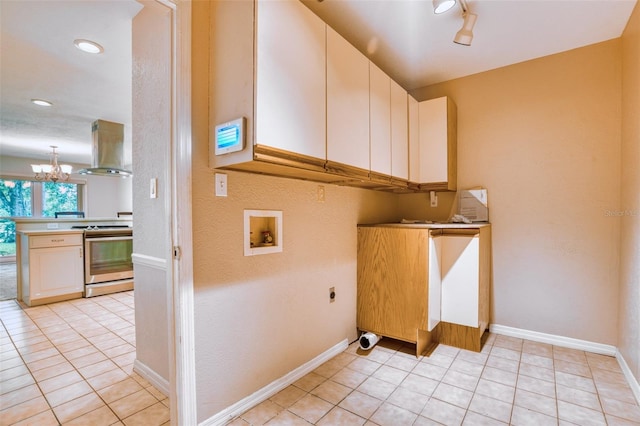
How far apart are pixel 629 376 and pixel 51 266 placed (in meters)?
5.64

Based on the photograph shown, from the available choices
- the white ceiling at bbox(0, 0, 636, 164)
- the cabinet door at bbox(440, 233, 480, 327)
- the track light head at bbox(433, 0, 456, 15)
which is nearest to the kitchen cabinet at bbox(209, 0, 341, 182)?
the white ceiling at bbox(0, 0, 636, 164)

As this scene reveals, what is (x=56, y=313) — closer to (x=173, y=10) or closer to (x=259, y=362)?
(x=259, y=362)

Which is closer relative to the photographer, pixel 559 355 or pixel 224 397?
pixel 224 397

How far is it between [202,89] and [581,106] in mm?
2872

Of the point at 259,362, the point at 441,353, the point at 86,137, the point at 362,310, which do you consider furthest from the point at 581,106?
the point at 86,137

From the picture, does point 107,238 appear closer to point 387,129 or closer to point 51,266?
Result: point 51,266

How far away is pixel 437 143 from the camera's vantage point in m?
2.74

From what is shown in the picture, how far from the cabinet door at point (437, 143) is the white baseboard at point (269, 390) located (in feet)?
5.59

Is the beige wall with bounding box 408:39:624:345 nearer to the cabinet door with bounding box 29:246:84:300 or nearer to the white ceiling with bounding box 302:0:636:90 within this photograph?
the white ceiling with bounding box 302:0:636:90

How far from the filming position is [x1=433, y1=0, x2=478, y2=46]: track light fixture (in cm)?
177

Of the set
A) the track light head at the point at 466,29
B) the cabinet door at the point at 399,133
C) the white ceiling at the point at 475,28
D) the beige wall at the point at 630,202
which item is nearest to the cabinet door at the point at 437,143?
the cabinet door at the point at 399,133

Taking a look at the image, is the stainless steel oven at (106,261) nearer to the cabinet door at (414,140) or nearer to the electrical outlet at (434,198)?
the cabinet door at (414,140)

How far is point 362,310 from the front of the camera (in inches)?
100

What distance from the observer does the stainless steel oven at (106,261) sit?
3980mm
